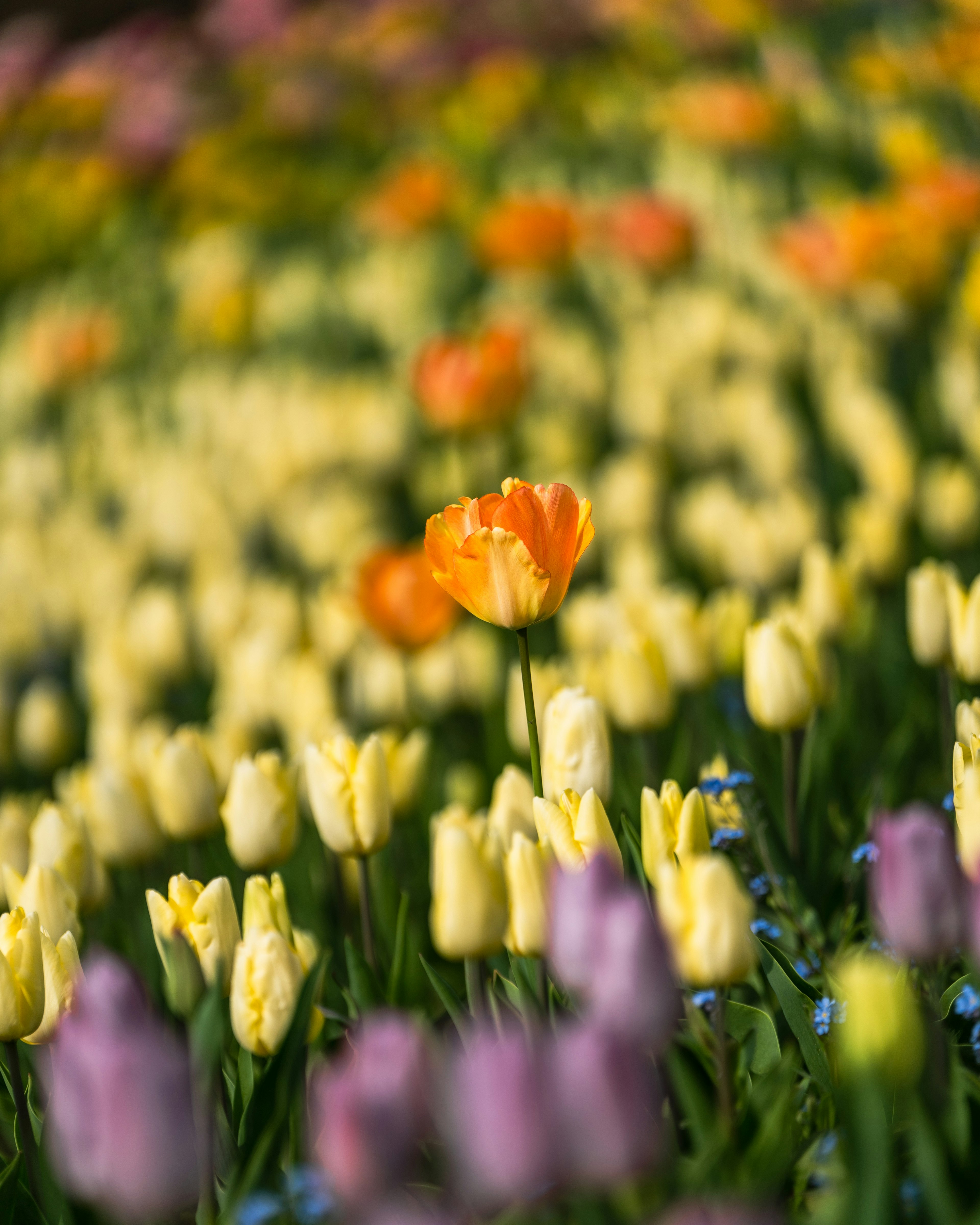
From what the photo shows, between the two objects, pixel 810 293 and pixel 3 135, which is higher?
pixel 3 135

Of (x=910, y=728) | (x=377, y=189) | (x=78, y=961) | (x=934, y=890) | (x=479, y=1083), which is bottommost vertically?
(x=377, y=189)

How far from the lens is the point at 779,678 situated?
134 centimetres

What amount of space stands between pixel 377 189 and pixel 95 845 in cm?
437

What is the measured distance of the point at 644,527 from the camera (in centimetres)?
262

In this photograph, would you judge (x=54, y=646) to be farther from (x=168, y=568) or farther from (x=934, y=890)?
(x=934, y=890)

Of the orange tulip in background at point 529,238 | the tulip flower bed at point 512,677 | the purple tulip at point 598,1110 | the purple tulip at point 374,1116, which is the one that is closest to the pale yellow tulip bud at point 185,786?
the tulip flower bed at point 512,677

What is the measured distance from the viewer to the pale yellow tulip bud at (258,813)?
1.30 m

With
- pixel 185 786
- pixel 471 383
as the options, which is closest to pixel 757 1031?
pixel 185 786

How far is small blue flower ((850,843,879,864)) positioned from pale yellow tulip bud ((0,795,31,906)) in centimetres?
92

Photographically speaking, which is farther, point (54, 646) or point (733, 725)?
point (54, 646)

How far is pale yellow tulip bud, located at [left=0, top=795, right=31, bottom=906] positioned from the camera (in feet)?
4.74

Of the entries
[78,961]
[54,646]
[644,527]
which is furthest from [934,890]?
[54,646]

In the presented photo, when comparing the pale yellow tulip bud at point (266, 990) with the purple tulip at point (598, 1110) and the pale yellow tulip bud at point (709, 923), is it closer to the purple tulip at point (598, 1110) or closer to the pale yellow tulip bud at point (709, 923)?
the pale yellow tulip bud at point (709, 923)

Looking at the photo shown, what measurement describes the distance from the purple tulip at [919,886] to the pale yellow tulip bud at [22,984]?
2.14 feet
